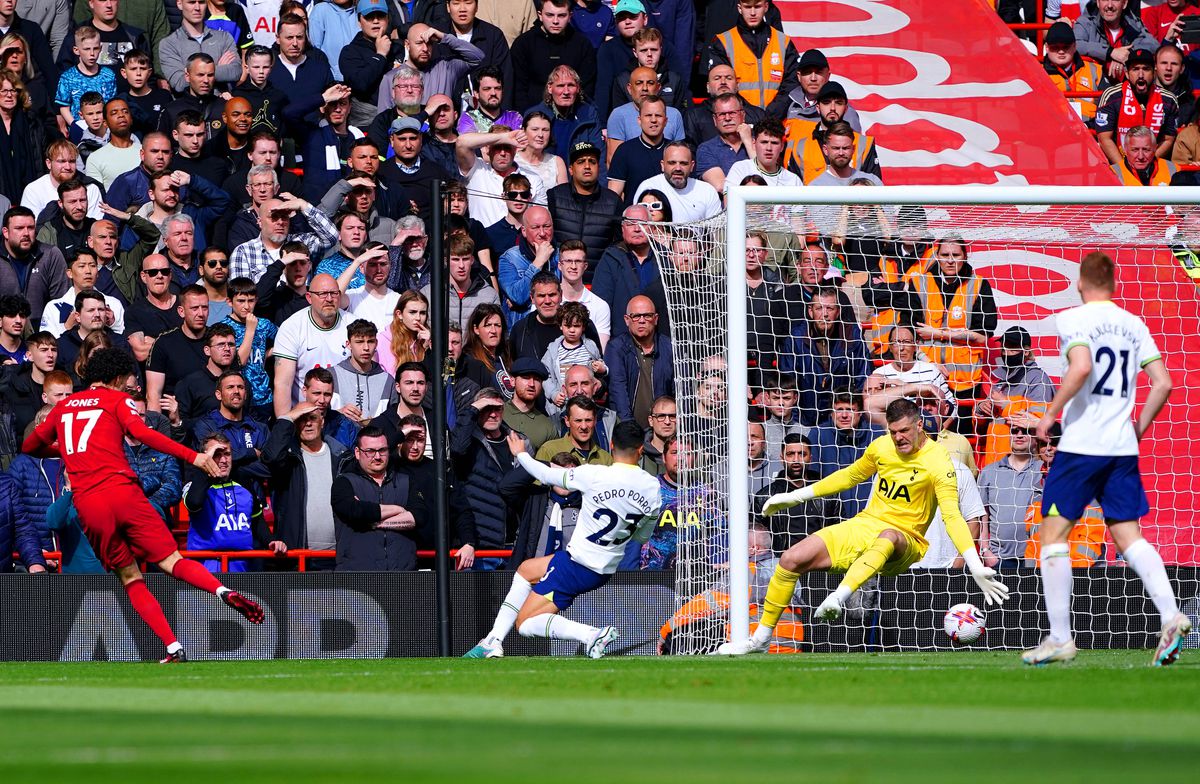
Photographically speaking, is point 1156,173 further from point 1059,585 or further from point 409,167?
point 1059,585

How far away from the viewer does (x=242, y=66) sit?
1691 cm

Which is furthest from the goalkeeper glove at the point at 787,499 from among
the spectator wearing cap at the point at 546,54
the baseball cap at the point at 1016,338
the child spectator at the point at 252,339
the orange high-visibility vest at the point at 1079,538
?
the spectator wearing cap at the point at 546,54

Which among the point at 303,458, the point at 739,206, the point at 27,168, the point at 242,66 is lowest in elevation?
the point at 303,458

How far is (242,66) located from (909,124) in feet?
21.6

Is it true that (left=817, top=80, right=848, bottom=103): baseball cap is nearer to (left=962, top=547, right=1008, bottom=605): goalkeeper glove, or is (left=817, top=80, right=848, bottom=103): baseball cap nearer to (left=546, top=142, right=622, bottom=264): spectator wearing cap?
(left=546, top=142, right=622, bottom=264): spectator wearing cap

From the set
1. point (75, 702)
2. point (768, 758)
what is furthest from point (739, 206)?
point (768, 758)

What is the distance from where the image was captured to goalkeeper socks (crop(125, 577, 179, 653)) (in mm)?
11688

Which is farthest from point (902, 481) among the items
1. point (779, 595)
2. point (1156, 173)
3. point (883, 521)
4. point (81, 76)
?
point (81, 76)

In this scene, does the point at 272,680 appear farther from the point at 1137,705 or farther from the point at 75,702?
the point at 1137,705

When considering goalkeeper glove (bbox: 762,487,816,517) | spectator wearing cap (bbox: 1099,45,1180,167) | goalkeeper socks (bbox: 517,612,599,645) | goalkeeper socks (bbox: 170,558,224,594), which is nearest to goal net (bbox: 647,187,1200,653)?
goalkeeper glove (bbox: 762,487,816,517)

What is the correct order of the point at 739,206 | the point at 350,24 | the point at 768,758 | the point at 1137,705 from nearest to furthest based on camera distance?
the point at 768,758, the point at 1137,705, the point at 739,206, the point at 350,24

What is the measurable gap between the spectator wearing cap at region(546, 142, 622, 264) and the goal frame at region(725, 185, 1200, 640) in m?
2.80

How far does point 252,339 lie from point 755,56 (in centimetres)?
623

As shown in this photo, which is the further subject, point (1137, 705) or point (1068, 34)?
point (1068, 34)
